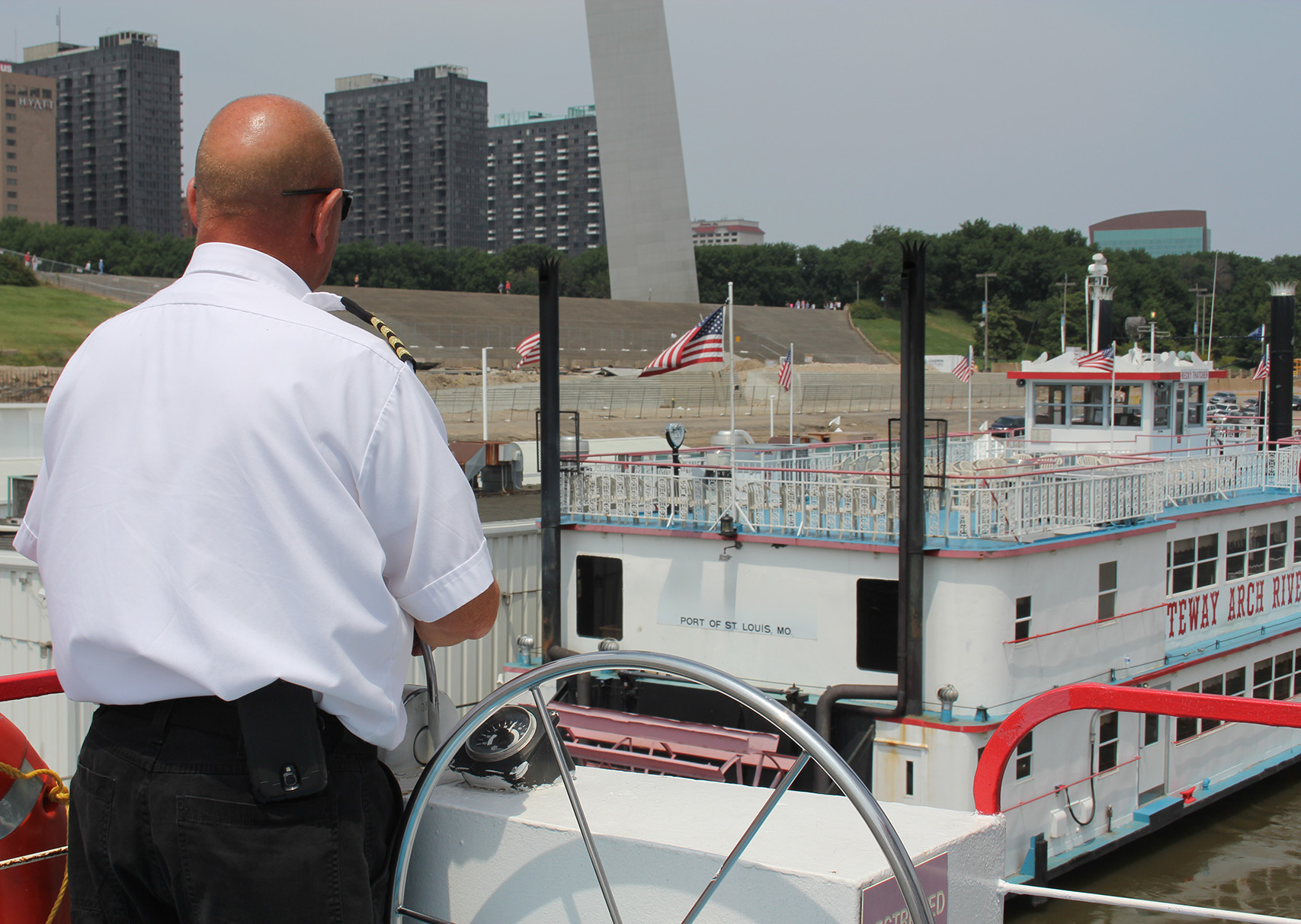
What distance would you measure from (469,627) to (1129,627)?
1209 centimetres

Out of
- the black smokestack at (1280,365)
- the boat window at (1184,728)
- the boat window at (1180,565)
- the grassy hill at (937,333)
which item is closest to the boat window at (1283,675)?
the boat window at (1180,565)

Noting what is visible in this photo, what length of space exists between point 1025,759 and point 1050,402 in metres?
8.72

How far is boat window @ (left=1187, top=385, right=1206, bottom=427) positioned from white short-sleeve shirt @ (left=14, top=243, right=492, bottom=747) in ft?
61.1

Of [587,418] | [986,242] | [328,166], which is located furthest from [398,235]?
[328,166]

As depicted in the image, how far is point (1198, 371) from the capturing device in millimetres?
18312

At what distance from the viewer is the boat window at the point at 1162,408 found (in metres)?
17.9

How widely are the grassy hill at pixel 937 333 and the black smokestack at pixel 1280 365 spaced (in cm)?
6038

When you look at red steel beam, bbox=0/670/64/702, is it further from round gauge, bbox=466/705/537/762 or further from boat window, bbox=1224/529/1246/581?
boat window, bbox=1224/529/1246/581

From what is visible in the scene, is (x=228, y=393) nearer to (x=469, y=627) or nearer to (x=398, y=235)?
(x=469, y=627)

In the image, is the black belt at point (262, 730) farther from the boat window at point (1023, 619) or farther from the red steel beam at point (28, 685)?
the boat window at point (1023, 619)

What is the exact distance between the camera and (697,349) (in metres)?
15.4

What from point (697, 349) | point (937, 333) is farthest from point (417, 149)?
point (697, 349)

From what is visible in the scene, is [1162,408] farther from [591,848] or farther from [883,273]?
[883,273]

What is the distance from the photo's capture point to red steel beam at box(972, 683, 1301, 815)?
2.64 metres
